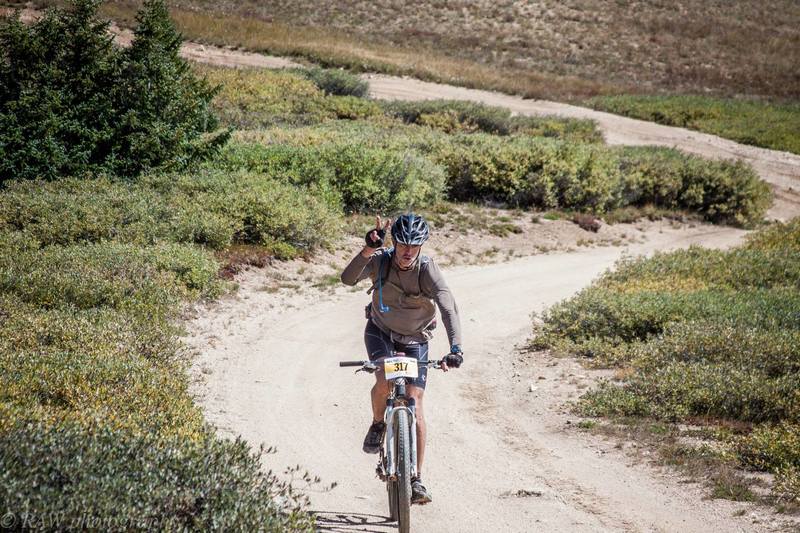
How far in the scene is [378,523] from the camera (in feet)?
21.2

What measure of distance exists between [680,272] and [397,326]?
11.1 meters

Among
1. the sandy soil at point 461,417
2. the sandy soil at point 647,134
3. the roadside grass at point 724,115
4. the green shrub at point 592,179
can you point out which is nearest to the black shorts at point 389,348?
the sandy soil at point 461,417

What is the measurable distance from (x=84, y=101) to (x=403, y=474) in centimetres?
1398

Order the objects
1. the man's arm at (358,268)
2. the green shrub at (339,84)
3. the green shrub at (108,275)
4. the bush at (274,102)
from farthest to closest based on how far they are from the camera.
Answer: the green shrub at (339,84), the bush at (274,102), the green shrub at (108,275), the man's arm at (358,268)

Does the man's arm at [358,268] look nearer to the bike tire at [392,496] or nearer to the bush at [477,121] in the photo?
the bike tire at [392,496]

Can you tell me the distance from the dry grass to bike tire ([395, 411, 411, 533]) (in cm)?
4148

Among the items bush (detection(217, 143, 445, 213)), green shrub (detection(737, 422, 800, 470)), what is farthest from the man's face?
bush (detection(217, 143, 445, 213))

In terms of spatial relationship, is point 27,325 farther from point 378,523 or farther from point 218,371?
point 378,523

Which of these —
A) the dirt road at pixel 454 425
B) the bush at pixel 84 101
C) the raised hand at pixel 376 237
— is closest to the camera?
the raised hand at pixel 376 237

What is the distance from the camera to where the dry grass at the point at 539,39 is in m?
49.5

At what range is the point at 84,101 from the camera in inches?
666

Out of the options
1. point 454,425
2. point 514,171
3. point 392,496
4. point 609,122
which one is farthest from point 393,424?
point 609,122

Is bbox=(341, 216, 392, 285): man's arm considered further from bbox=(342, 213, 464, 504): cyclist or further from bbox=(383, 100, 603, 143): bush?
bbox=(383, 100, 603, 143): bush

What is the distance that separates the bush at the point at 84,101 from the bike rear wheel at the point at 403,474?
1284cm
